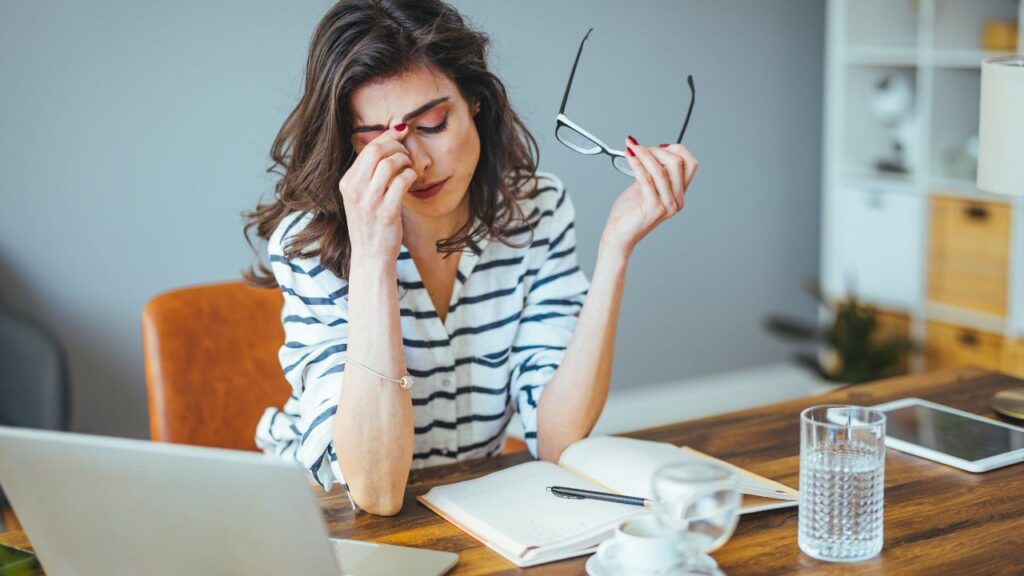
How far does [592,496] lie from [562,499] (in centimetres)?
4

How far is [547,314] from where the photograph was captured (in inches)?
68.4

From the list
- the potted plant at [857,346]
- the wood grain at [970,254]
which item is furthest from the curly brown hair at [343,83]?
the potted plant at [857,346]

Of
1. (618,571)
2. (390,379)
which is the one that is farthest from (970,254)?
(618,571)

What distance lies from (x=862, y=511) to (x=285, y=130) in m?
0.94

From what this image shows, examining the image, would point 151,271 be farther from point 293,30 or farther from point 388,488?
point 388,488

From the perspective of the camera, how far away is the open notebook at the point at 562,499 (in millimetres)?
1186

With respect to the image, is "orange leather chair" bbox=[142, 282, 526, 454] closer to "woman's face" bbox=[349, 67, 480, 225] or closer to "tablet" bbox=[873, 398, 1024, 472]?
"woman's face" bbox=[349, 67, 480, 225]

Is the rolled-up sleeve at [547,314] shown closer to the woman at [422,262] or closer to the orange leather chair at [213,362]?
the woman at [422,262]

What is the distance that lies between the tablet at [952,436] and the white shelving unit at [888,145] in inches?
67.7

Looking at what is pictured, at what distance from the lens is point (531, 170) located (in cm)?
178

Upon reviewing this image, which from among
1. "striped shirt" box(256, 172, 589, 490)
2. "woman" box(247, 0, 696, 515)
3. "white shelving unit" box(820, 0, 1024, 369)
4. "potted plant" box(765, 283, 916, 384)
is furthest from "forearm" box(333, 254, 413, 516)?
"potted plant" box(765, 283, 916, 384)

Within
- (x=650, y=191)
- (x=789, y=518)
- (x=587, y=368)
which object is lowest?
(x=789, y=518)

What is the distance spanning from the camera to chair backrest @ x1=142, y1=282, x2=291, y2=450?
179cm

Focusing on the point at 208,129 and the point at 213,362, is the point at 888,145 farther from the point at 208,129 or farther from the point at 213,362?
the point at 213,362
